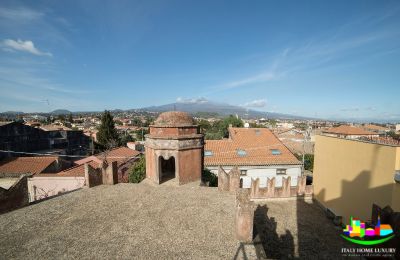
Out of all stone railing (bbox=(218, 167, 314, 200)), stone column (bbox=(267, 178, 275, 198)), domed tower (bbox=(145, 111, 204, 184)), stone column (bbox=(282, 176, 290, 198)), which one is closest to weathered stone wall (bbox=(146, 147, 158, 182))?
domed tower (bbox=(145, 111, 204, 184))

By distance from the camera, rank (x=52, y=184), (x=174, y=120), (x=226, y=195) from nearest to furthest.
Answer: (x=226, y=195), (x=174, y=120), (x=52, y=184)

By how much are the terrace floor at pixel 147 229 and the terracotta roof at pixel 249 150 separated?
10181 mm

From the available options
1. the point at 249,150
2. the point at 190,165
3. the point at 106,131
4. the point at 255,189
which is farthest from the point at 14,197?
the point at 106,131

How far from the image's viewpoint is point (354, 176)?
1273 cm

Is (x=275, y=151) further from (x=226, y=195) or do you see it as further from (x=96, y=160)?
(x=96, y=160)

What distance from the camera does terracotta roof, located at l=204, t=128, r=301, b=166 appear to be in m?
21.9

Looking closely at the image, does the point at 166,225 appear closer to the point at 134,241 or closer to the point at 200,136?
the point at 134,241

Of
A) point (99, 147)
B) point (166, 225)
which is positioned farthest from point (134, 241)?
point (99, 147)

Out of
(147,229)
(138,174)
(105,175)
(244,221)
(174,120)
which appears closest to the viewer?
(244,221)

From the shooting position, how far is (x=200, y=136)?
1179cm

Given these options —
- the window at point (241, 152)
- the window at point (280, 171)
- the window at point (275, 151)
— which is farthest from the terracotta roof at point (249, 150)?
the window at point (280, 171)

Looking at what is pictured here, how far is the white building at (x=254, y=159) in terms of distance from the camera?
21578 mm

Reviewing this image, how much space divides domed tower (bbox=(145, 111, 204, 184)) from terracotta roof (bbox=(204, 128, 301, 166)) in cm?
973

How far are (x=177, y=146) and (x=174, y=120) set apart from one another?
1.48 meters
